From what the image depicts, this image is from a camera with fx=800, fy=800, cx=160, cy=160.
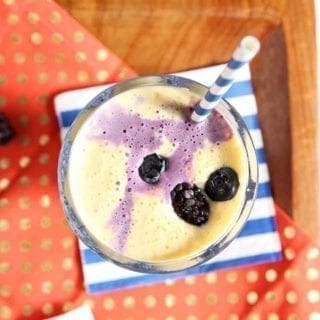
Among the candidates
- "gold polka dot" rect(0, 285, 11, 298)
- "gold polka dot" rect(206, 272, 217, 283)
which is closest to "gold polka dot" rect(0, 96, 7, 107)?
"gold polka dot" rect(0, 285, 11, 298)

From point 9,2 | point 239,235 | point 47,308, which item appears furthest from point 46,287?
point 9,2

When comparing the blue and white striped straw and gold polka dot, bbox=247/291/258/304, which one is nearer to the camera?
the blue and white striped straw

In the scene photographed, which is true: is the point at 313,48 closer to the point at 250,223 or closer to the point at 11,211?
the point at 250,223

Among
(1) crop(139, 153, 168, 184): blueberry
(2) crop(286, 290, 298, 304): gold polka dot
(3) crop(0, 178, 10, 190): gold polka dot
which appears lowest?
(2) crop(286, 290, 298, 304): gold polka dot

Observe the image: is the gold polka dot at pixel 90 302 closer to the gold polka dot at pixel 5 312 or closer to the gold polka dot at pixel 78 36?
the gold polka dot at pixel 5 312

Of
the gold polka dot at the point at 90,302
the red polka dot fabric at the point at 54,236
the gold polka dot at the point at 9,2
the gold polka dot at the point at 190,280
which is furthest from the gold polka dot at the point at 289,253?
the gold polka dot at the point at 9,2

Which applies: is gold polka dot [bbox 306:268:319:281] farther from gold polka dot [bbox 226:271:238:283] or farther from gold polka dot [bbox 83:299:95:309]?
gold polka dot [bbox 83:299:95:309]
